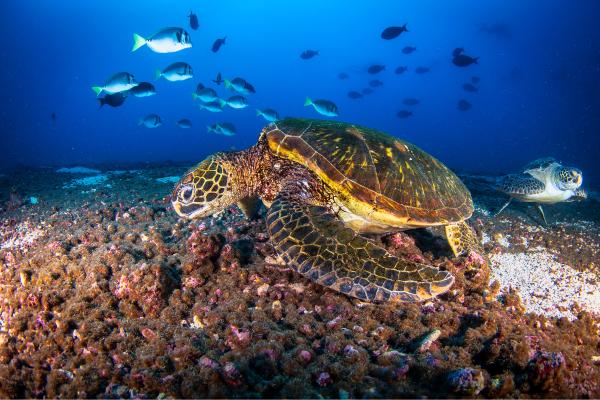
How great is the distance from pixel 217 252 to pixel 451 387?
2.60m

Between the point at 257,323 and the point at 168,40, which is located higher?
the point at 168,40

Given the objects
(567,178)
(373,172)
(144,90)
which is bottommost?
(567,178)

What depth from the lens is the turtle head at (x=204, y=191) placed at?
3.96 m

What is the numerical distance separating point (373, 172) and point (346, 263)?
1497 millimetres

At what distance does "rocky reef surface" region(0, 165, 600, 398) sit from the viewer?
1808mm

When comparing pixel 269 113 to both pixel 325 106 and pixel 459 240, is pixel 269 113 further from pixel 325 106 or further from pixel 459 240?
pixel 459 240

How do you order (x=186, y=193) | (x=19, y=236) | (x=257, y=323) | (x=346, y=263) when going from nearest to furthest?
(x=257, y=323)
(x=346, y=263)
(x=186, y=193)
(x=19, y=236)

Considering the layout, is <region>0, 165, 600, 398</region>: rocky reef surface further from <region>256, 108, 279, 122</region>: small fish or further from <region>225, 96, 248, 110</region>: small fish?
<region>256, 108, 279, 122</region>: small fish

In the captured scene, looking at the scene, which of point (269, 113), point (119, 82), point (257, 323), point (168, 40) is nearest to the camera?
point (257, 323)

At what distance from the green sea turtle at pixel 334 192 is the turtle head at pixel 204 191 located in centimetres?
1

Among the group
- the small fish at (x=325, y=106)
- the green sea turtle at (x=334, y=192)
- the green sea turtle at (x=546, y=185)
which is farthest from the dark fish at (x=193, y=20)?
the green sea turtle at (x=546, y=185)

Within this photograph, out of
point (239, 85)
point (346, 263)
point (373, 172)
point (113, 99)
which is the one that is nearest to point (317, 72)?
point (239, 85)

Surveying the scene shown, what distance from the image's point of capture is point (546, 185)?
22.1 ft

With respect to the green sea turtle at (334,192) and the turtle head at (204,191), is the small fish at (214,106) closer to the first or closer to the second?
the green sea turtle at (334,192)
